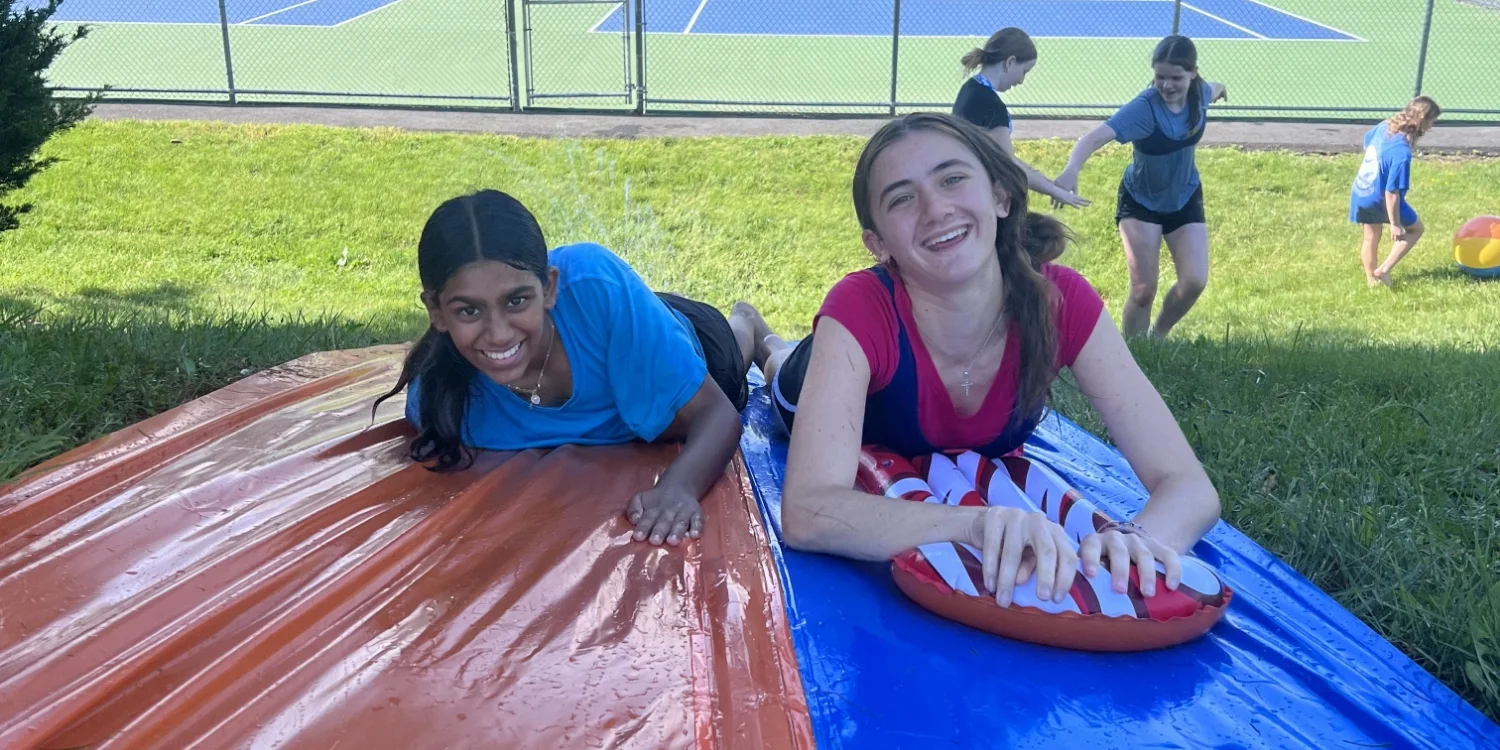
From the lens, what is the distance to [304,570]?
229 centimetres

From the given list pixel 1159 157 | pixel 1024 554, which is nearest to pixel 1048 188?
pixel 1159 157

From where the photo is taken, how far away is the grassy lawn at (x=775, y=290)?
118 inches

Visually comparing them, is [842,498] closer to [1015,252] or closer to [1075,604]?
[1075,604]

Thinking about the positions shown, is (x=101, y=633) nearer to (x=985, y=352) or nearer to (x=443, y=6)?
(x=985, y=352)

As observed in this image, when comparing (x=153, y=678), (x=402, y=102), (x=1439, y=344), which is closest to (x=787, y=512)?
(x=153, y=678)

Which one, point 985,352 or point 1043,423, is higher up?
point 985,352

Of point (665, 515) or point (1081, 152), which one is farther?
point (1081, 152)

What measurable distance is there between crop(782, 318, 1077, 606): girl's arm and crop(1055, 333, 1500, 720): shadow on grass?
1.02 m

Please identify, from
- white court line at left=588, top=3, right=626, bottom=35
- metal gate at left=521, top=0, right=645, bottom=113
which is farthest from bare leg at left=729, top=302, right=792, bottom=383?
white court line at left=588, top=3, right=626, bottom=35

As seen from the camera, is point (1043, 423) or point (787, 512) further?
point (1043, 423)

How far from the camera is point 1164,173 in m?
5.84

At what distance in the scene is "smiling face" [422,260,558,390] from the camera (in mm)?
2572

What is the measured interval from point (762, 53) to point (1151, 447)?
15.3 meters

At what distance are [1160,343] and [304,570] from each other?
4041mm
